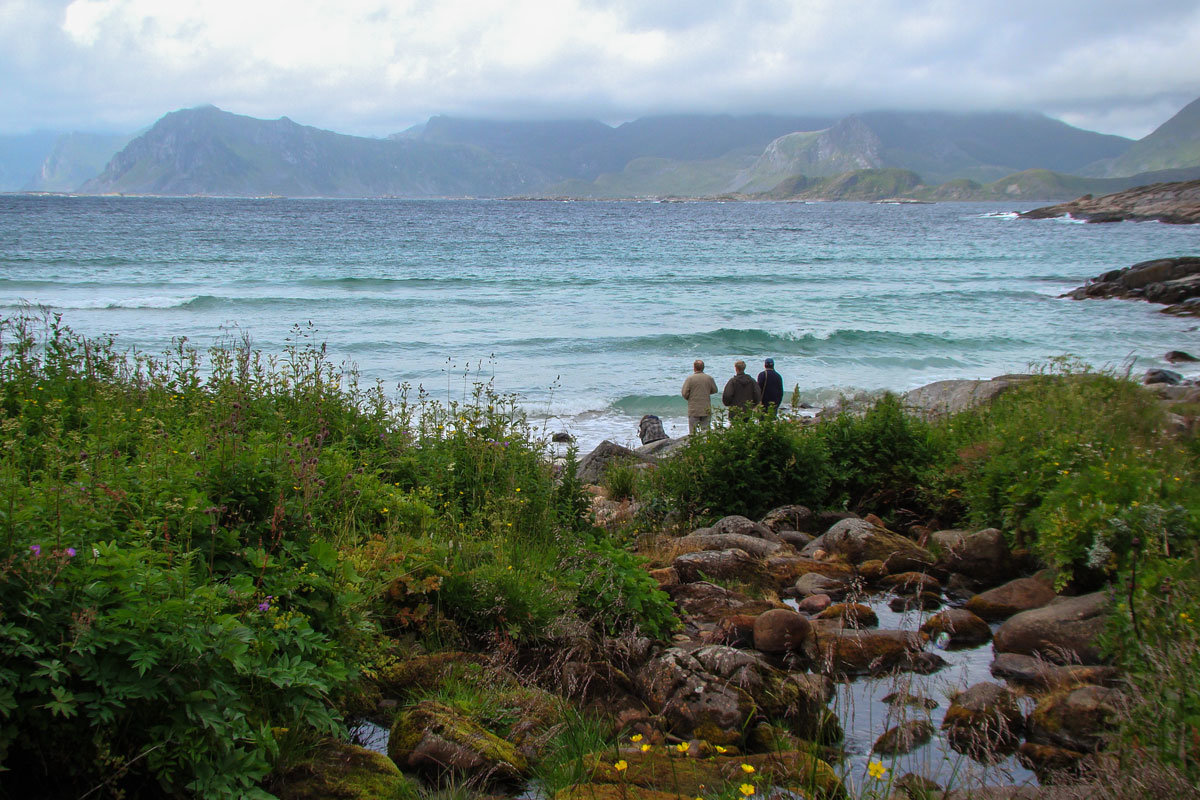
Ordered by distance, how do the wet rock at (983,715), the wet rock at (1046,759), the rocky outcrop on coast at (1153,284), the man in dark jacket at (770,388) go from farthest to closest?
1. the rocky outcrop on coast at (1153,284)
2. the man in dark jacket at (770,388)
3. the wet rock at (983,715)
4. the wet rock at (1046,759)

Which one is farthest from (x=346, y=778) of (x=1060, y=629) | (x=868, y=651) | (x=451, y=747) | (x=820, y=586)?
(x=1060, y=629)

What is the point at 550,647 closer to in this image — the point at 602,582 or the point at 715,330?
the point at 602,582

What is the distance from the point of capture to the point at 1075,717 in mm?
4293

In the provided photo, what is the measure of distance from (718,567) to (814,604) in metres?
0.94

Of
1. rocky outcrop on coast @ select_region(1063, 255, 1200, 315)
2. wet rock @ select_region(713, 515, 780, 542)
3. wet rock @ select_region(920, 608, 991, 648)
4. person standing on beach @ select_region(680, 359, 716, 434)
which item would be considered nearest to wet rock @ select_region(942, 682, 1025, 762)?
wet rock @ select_region(920, 608, 991, 648)

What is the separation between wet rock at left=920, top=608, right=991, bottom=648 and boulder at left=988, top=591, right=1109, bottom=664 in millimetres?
168

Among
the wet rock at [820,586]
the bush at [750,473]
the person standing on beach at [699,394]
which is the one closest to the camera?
the wet rock at [820,586]

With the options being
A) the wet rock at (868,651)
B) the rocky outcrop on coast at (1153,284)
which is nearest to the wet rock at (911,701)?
the wet rock at (868,651)

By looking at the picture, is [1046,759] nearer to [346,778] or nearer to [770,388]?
[346,778]

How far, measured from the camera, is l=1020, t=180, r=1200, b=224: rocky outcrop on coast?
321ft

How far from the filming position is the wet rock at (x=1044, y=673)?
15.3 ft

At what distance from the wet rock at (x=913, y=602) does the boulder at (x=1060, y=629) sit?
2.56 ft

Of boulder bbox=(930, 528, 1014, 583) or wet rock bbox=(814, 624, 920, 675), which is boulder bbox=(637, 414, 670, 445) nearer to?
boulder bbox=(930, 528, 1014, 583)

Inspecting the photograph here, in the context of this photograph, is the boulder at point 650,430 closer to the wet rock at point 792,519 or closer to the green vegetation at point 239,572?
the wet rock at point 792,519
